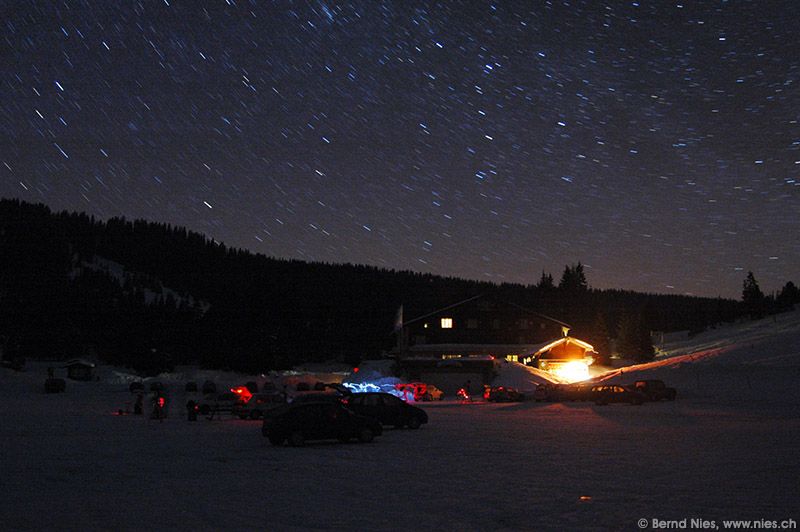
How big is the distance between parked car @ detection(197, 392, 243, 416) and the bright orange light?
1743 inches

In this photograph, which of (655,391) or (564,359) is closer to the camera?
(655,391)

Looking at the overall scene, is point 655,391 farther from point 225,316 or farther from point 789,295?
point 789,295

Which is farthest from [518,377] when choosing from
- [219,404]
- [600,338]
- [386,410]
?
[600,338]

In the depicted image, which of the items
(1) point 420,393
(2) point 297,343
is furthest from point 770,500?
(2) point 297,343

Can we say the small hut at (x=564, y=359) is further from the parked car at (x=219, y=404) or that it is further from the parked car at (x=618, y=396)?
the parked car at (x=219, y=404)

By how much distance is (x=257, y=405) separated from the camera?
35656 millimetres

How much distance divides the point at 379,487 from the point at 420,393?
38485mm

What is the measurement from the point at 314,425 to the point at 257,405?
45.0ft

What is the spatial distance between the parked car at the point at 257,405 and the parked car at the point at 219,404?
31.8 inches

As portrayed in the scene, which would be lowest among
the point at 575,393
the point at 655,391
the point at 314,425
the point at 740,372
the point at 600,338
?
the point at 314,425

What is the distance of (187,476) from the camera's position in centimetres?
1573

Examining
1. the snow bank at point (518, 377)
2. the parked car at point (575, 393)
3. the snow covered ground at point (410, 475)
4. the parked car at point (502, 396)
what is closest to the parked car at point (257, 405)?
the snow covered ground at point (410, 475)

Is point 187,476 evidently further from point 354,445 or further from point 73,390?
point 73,390

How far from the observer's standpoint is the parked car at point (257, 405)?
35.3 m
